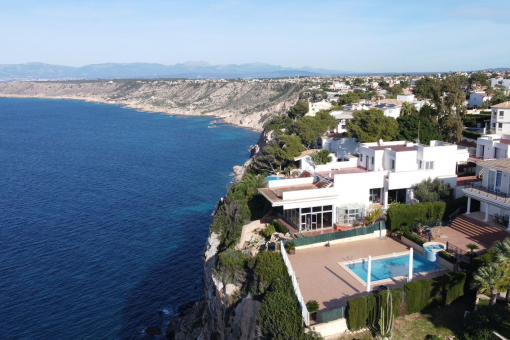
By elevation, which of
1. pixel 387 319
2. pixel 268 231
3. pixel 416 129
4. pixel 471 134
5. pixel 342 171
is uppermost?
pixel 416 129

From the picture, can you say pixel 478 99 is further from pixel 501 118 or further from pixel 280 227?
pixel 280 227

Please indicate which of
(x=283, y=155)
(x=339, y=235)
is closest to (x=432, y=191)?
(x=339, y=235)

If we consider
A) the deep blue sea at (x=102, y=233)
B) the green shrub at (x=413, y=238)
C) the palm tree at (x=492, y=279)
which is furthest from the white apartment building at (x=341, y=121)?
the palm tree at (x=492, y=279)

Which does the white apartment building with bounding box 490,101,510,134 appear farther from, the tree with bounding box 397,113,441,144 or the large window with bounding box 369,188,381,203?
the large window with bounding box 369,188,381,203

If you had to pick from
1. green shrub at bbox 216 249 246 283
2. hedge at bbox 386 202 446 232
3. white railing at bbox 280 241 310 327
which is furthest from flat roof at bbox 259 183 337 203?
white railing at bbox 280 241 310 327

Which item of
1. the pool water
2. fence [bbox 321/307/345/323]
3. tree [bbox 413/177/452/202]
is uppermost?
tree [bbox 413/177/452/202]

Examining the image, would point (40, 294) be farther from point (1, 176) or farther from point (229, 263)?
point (1, 176)
